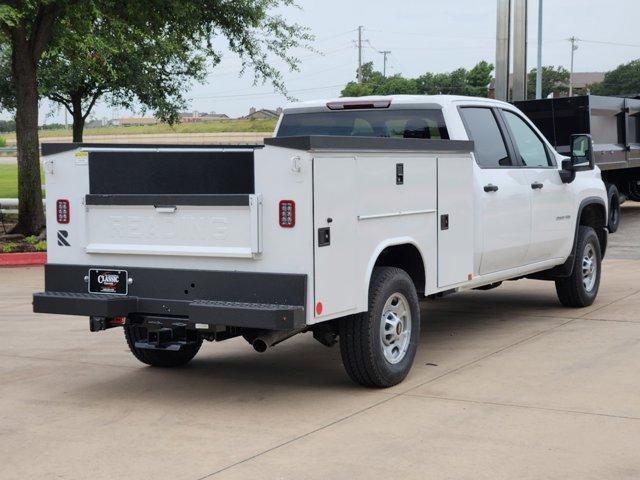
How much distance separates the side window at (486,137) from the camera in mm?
8492

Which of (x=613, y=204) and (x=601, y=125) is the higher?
(x=601, y=125)

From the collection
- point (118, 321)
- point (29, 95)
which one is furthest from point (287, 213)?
point (29, 95)

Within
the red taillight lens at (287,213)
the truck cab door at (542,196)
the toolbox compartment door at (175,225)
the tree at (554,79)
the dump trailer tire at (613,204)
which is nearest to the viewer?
the red taillight lens at (287,213)

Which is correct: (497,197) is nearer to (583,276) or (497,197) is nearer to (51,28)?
(583,276)

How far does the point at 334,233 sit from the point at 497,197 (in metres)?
2.59

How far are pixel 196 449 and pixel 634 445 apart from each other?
8.04 ft

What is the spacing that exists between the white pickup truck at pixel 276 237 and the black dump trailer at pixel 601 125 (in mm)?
11208

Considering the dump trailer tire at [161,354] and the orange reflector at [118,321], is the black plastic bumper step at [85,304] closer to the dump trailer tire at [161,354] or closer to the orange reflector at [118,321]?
the orange reflector at [118,321]

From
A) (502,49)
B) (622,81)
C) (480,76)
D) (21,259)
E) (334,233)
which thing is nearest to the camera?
(334,233)

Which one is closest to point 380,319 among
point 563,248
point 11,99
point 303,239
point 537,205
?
point 303,239

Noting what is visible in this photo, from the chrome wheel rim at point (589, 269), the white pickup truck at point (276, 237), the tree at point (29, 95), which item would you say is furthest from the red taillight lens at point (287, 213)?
the tree at point (29, 95)

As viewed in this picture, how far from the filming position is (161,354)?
7.82 meters

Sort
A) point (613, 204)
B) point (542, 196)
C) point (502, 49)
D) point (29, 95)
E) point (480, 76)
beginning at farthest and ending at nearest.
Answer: point (480, 76) → point (502, 49) → point (613, 204) → point (29, 95) → point (542, 196)

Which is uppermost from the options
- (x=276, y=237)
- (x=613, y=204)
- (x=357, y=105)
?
(x=357, y=105)
